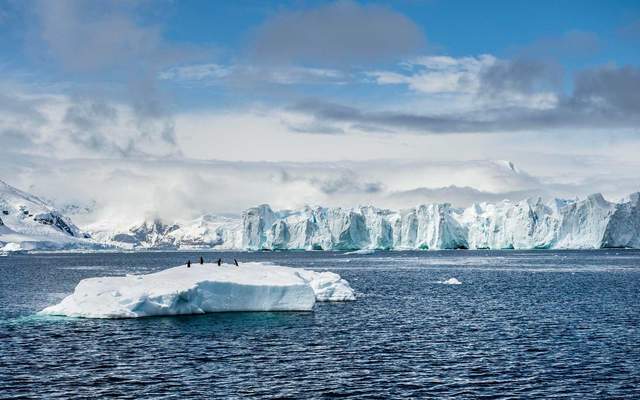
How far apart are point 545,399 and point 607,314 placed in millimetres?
27456

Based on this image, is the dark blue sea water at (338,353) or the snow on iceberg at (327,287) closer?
the dark blue sea water at (338,353)

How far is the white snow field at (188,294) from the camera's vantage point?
4581 centimetres

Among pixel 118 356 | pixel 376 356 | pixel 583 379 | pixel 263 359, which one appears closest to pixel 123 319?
pixel 118 356

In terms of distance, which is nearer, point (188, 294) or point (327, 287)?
point (188, 294)

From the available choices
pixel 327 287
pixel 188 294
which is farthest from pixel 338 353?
pixel 327 287

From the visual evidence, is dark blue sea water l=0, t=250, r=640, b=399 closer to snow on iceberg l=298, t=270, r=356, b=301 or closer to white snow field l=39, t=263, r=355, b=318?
white snow field l=39, t=263, r=355, b=318

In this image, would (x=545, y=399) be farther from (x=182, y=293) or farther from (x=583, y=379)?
(x=182, y=293)

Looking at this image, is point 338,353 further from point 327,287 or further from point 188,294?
point 327,287

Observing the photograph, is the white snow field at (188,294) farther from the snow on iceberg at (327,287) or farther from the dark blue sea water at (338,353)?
the snow on iceberg at (327,287)

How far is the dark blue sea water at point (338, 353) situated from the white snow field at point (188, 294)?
3.64 ft

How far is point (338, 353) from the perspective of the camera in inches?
1358

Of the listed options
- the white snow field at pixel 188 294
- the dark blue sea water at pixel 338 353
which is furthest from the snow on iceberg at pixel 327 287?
the white snow field at pixel 188 294

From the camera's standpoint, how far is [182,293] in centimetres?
4622

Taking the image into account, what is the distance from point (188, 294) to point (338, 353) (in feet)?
50.6
